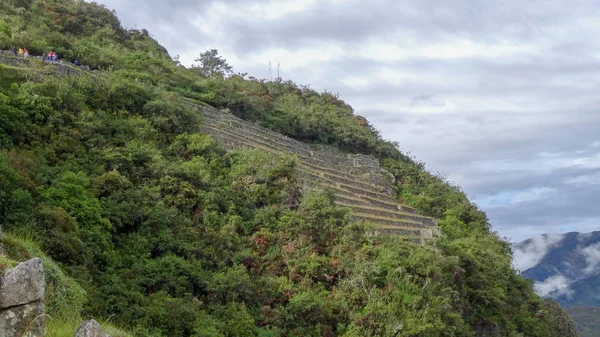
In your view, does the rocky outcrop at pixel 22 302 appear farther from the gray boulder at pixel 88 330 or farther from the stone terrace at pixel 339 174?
the stone terrace at pixel 339 174

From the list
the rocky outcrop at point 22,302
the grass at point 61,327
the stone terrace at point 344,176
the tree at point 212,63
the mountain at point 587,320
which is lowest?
the mountain at point 587,320

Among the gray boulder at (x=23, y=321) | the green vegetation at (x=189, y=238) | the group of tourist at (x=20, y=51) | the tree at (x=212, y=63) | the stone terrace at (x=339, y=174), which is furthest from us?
the tree at (x=212, y=63)

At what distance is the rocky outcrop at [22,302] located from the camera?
21.0 ft

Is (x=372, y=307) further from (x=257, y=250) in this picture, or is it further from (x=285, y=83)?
(x=285, y=83)

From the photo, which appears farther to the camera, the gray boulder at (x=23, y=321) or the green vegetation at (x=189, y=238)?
the green vegetation at (x=189, y=238)

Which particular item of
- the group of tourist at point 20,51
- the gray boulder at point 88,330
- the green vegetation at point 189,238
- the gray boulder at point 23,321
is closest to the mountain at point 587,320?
the green vegetation at point 189,238

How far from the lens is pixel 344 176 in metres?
34.5

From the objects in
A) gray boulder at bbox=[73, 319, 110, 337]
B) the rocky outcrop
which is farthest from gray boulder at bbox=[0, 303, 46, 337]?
gray boulder at bbox=[73, 319, 110, 337]

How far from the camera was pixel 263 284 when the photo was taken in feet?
58.6

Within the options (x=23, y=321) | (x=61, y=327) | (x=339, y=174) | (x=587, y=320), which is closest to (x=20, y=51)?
(x=339, y=174)

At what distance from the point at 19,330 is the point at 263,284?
461 inches

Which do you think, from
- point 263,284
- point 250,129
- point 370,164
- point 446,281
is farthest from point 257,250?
point 370,164

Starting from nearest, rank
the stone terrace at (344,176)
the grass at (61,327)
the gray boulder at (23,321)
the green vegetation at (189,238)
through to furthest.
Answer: the gray boulder at (23,321)
the grass at (61,327)
the green vegetation at (189,238)
the stone terrace at (344,176)

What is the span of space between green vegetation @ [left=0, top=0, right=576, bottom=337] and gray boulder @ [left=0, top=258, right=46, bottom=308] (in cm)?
100
